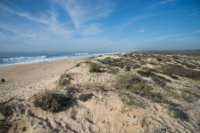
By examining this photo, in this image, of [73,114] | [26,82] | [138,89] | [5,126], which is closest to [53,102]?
[73,114]

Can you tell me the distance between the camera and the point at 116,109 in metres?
7.53

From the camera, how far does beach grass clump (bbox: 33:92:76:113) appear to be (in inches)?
285

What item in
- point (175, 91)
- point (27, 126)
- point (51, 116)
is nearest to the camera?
point (27, 126)

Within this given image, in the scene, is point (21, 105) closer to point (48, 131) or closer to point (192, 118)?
point (48, 131)

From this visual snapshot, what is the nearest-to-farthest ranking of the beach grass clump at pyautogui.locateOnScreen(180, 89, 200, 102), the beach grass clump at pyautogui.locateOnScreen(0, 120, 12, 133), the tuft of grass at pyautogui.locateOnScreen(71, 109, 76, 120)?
1. the beach grass clump at pyautogui.locateOnScreen(0, 120, 12, 133)
2. the tuft of grass at pyautogui.locateOnScreen(71, 109, 76, 120)
3. the beach grass clump at pyautogui.locateOnScreen(180, 89, 200, 102)

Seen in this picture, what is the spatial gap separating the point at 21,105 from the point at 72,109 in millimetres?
2126

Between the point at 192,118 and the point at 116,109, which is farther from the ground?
the point at 116,109

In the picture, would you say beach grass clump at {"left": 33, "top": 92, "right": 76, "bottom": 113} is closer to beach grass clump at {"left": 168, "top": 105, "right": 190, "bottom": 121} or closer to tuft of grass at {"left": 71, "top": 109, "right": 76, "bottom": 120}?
tuft of grass at {"left": 71, "top": 109, "right": 76, "bottom": 120}

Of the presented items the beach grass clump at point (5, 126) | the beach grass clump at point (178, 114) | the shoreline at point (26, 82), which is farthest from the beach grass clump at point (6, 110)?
the beach grass clump at point (178, 114)

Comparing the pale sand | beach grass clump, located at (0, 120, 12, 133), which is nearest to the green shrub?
beach grass clump, located at (0, 120, 12, 133)

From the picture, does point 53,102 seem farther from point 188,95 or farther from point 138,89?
point 188,95

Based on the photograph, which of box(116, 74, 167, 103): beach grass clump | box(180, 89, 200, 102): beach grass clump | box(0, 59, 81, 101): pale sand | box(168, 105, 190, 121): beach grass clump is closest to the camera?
box(168, 105, 190, 121): beach grass clump

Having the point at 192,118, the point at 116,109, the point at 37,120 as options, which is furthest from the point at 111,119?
the point at 192,118

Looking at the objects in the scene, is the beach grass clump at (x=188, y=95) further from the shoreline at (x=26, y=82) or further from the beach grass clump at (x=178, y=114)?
the shoreline at (x=26, y=82)
